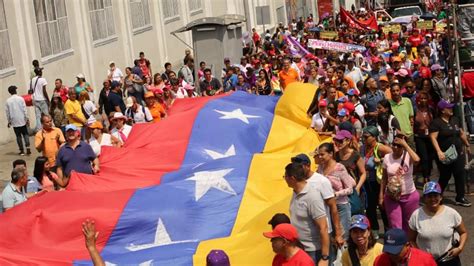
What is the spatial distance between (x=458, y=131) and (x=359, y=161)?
2.65m

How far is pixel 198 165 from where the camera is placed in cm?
1265

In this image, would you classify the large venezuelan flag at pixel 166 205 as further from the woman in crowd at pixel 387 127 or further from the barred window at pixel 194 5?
the barred window at pixel 194 5

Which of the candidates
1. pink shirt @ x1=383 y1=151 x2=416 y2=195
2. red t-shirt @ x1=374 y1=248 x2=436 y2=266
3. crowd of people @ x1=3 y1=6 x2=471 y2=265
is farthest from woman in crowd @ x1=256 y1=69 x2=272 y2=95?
red t-shirt @ x1=374 y1=248 x2=436 y2=266

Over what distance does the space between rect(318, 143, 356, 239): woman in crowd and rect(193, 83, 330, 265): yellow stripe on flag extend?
591 millimetres

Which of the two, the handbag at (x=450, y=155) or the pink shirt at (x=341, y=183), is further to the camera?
the handbag at (x=450, y=155)

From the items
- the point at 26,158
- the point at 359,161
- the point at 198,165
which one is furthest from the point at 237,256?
the point at 26,158

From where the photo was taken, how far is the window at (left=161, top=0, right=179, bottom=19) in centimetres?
3553

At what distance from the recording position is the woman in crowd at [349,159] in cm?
1096

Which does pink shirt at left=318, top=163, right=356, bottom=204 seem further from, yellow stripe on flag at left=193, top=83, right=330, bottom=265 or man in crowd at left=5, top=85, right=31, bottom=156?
man in crowd at left=5, top=85, right=31, bottom=156

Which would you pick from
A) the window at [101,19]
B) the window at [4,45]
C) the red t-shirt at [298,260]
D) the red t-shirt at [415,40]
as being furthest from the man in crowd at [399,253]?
the window at [101,19]

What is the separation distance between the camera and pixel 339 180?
397 inches

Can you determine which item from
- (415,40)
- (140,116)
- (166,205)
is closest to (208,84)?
(140,116)

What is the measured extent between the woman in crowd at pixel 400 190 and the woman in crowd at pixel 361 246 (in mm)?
2808

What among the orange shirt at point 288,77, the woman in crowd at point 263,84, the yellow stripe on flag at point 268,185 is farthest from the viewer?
the woman in crowd at point 263,84
